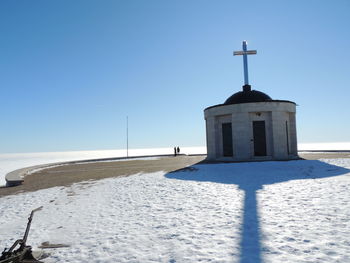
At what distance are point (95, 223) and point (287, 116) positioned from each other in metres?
20.4

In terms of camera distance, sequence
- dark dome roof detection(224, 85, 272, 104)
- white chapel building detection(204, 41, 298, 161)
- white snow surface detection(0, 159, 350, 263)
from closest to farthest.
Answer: white snow surface detection(0, 159, 350, 263), white chapel building detection(204, 41, 298, 161), dark dome roof detection(224, 85, 272, 104)

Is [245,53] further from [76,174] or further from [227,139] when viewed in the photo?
[76,174]

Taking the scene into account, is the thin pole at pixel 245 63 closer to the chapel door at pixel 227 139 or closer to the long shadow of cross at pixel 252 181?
the chapel door at pixel 227 139

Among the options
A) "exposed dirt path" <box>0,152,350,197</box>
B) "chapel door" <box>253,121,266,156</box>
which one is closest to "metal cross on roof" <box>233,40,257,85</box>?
"chapel door" <box>253,121,266,156</box>

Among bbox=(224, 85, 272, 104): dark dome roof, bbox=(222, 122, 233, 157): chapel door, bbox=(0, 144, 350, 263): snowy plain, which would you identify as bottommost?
Result: bbox=(0, 144, 350, 263): snowy plain

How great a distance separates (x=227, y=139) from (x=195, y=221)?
15941mm

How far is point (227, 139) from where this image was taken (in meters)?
22.3

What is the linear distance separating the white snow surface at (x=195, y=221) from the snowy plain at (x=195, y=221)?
0.8 inches

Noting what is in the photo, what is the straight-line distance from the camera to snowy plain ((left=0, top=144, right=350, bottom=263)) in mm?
5148

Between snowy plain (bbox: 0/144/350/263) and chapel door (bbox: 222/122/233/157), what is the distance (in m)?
9.80

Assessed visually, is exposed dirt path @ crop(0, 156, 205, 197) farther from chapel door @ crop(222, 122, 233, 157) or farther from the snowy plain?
chapel door @ crop(222, 122, 233, 157)

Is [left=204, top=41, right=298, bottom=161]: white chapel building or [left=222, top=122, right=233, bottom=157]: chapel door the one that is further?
[left=222, top=122, right=233, bottom=157]: chapel door

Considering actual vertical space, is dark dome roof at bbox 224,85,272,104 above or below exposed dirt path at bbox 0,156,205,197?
above

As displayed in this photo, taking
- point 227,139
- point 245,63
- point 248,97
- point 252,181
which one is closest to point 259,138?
point 227,139
